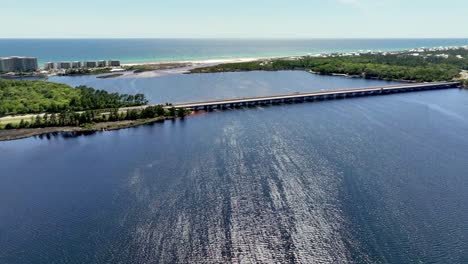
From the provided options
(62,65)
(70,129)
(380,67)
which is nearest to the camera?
(70,129)

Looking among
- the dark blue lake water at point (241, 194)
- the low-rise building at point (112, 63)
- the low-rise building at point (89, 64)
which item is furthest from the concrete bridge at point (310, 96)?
the low-rise building at point (112, 63)

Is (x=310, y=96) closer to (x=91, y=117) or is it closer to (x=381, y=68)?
(x=91, y=117)

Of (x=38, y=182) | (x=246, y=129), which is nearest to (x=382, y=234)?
(x=246, y=129)

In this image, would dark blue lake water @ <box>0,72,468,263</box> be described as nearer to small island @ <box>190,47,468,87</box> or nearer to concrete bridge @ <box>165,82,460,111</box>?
concrete bridge @ <box>165,82,460,111</box>

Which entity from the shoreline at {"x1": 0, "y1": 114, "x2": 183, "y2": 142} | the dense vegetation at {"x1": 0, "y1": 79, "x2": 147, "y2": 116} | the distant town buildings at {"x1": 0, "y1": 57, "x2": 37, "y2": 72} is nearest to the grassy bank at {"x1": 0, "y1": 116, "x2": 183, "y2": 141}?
the shoreline at {"x1": 0, "y1": 114, "x2": 183, "y2": 142}

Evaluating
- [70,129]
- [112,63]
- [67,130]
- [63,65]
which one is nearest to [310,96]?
[70,129]

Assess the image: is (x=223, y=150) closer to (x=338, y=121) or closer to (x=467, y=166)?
(x=338, y=121)
